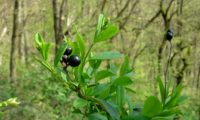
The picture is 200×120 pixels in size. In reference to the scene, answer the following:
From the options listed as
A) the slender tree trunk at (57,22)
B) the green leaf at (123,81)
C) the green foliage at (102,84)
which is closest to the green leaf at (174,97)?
the green foliage at (102,84)

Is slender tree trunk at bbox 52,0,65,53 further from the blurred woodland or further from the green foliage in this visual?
the green foliage

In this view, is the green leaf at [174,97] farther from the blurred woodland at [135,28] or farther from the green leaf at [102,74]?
the blurred woodland at [135,28]

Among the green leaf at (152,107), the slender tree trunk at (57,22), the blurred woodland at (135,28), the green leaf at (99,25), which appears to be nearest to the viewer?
the green leaf at (152,107)

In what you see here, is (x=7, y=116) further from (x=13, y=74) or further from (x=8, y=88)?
(x=13, y=74)

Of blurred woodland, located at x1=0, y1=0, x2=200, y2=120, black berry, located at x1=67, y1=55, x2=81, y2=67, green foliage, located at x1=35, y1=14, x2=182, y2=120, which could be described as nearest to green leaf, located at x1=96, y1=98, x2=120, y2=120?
green foliage, located at x1=35, y1=14, x2=182, y2=120

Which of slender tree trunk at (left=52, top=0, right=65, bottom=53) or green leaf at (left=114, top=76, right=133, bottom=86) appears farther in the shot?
slender tree trunk at (left=52, top=0, right=65, bottom=53)

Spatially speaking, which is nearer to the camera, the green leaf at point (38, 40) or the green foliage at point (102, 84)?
the green foliage at point (102, 84)

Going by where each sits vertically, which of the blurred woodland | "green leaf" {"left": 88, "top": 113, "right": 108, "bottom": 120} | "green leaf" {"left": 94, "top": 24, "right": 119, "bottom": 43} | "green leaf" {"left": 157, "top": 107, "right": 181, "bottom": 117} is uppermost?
"green leaf" {"left": 94, "top": 24, "right": 119, "bottom": 43}
